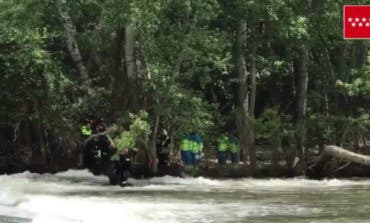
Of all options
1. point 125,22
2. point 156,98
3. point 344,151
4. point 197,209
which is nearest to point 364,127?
point 344,151

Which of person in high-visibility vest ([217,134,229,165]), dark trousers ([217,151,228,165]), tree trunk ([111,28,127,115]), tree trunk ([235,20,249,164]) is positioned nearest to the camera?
tree trunk ([111,28,127,115])

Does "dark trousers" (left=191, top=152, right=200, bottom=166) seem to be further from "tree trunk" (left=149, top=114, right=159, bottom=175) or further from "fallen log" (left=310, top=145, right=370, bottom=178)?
"fallen log" (left=310, top=145, right=370, bottom=178)

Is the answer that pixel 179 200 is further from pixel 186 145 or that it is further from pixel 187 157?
pixel 187 157

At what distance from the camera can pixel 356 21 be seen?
23.7 meters

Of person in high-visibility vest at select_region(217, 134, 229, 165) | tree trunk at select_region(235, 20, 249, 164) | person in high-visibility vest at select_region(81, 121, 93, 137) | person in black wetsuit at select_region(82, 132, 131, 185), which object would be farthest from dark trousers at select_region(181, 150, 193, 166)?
person in high-visibility vest at select_region(81, 121, 93, 137)

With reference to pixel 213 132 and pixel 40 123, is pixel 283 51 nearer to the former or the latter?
pixel 213 132

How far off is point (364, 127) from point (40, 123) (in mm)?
11520

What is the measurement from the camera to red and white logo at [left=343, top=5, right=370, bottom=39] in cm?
2266

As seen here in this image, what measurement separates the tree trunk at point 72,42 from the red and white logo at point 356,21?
9.24 m

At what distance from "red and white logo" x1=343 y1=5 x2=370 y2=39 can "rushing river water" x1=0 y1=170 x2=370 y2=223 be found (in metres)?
4.83

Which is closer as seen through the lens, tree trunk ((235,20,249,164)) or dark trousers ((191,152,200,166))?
dark trousers ((191,152,200,166))

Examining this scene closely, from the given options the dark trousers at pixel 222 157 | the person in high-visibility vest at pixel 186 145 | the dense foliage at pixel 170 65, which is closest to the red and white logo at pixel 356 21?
the dense foliage at pixel 170 65

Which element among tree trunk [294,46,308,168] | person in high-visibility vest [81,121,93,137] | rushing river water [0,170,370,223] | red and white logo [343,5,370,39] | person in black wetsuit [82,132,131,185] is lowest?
rushing river water [0,170,370,223]

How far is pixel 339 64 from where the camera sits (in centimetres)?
2692
